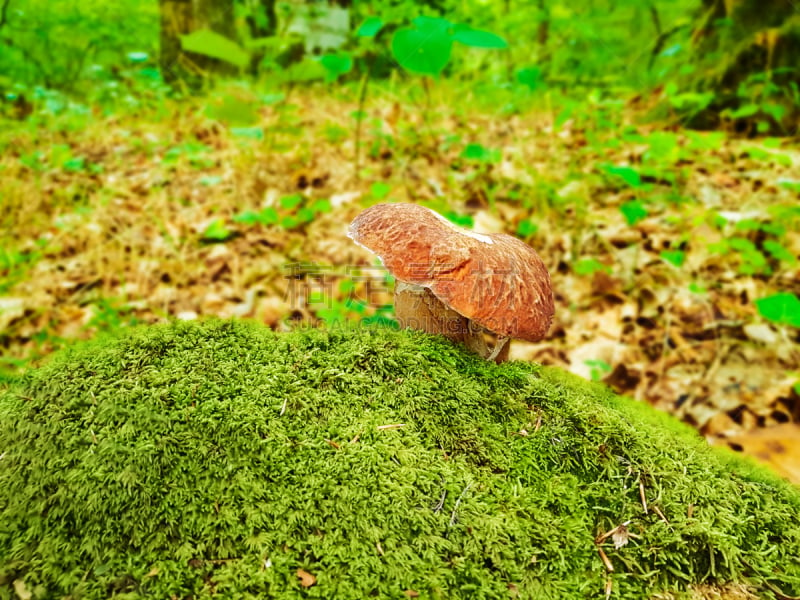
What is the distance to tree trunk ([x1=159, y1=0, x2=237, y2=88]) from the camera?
7641 mm

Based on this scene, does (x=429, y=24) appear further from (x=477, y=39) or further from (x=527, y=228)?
(x=527, y=228)

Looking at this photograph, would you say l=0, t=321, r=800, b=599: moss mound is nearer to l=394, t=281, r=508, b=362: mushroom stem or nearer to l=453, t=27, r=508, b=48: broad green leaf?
l=394, t=281, r=508, b=362: mushroom stem

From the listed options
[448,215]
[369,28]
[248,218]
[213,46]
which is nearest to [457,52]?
[369,28]

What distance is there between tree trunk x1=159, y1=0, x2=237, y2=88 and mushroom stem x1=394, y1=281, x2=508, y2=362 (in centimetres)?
720

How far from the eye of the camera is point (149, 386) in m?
1.51

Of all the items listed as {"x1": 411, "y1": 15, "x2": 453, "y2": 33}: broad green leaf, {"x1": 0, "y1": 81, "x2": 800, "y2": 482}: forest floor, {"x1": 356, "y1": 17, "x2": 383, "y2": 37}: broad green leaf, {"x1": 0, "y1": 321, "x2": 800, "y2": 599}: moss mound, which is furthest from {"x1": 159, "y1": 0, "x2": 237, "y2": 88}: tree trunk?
{"x1": 0, "y1": 321, "x2": 800, "y2": 599}: moss mound

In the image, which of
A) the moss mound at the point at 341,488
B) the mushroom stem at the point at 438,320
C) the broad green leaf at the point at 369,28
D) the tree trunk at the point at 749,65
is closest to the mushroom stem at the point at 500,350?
the mushroom stem at the point at 438,320

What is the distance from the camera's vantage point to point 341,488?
4.40 feet

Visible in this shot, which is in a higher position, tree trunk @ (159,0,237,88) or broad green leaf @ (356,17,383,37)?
broad green leaf @ (356,17,383,37)

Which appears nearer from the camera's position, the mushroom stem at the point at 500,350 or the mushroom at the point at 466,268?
the mushroom at the point at 466,268

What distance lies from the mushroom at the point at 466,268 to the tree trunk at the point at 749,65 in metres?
4.59

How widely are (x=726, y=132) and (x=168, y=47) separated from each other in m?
8.34

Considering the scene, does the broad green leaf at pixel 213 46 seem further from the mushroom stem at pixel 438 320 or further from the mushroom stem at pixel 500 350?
the mushroom stem at pixel 500 350

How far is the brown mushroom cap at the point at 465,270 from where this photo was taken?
181 centimetres
